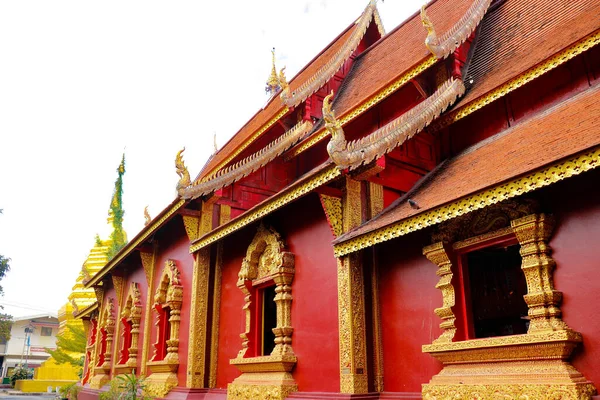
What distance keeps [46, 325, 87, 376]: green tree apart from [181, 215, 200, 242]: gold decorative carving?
17.9 m

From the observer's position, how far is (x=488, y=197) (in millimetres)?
4422

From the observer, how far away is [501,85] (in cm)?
582

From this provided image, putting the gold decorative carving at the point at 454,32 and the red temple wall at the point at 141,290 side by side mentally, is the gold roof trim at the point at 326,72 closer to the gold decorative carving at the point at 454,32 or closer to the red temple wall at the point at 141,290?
the gold decorative carving at the point at 454,32

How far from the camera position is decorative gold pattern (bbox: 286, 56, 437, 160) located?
22.3 feet

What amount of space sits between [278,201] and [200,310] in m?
2.96

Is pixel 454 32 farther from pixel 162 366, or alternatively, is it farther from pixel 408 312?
pixel 162 366

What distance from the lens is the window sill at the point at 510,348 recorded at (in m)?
4.21

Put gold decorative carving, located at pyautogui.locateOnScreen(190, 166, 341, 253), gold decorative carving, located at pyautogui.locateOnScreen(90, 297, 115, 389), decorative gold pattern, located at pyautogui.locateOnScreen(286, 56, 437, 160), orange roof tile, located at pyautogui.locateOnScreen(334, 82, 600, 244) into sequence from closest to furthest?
orange roof tile, located at pyautogui.locateOnScreen(334, 82, 600, 244)
gold decorative carving, located at pyautogui.locateOnScreen(190, 166, 341, 253)
decorative gold pattern, located at pyautogui.locateOnScreen(286, 56, 437, 160)
gold decorative carving, located at pyautogui.locateOnScreen(90, 297, 115, 389)

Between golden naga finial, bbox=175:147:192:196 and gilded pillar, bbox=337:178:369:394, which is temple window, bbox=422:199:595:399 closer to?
gilded pillar, bbox=337:178:369:394

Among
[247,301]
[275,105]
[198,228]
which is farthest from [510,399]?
[275,105]

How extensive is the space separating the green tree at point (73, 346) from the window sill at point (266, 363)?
19470 mm

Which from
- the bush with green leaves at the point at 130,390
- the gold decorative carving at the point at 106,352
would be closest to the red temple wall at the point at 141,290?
the gold decorative carving at the point at 106,352

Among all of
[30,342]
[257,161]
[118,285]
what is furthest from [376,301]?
[30,342]

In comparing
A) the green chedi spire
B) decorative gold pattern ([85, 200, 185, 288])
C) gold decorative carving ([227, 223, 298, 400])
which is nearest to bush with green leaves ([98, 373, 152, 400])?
gold decorative carving ([227, 223, 298, 400])
